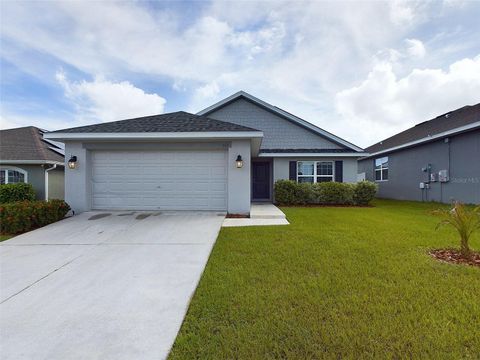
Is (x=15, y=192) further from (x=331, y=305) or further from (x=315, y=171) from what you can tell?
(x=315, y=171)

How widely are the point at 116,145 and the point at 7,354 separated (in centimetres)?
739

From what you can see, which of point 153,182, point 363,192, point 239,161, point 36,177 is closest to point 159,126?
point 153,182

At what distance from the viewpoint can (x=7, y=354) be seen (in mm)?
2088

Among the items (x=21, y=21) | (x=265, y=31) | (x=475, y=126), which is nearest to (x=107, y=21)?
(x=21, y=21)

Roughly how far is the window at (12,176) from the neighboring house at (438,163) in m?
20.9

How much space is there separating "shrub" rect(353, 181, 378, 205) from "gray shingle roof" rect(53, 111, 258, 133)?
6.98 meters

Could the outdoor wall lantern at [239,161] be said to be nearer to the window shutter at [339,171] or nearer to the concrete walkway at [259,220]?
the concrete walkway at [259,220]

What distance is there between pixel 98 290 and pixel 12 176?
41.7ft

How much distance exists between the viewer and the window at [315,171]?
43.3ft

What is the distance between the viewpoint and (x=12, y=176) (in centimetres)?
1181

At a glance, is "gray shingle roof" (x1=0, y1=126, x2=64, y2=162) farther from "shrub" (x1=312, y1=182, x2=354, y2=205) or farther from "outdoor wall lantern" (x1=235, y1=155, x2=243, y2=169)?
"shrub" (x1=312, y1=182, x2=354, y2=205)

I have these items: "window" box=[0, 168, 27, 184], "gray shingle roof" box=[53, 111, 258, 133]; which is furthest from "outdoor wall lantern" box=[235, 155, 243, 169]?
"window" box=[0, 168, 27, 184]

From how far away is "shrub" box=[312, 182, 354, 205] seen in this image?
12.0m

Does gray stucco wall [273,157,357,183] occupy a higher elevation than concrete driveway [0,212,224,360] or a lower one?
higher
